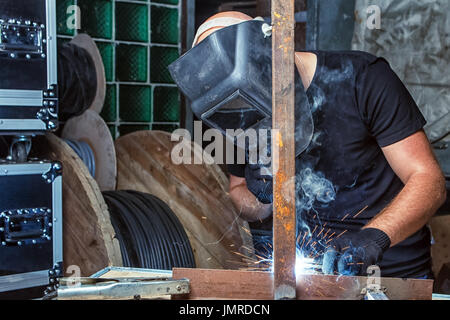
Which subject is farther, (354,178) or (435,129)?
(435,129)

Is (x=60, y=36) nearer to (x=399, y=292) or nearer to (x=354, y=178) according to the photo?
(x=354, y=178)

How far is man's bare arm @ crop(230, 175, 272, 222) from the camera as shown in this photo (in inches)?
97.8

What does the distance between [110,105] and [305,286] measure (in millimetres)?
3402

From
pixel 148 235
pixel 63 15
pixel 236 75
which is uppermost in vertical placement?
pixel 63 15

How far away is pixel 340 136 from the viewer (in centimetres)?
211

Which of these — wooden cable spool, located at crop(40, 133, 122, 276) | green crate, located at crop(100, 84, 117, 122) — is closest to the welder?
wooden cable spool, located at crop(40, 133, 122, 276)

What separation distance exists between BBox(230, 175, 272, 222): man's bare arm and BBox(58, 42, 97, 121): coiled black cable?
1.36 m

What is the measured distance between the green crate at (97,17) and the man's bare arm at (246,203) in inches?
92.2

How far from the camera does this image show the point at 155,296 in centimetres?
147

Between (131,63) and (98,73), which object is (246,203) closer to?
(98,73)

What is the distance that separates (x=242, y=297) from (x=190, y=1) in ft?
12.7

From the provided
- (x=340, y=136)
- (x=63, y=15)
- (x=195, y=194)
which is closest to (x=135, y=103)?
(x=63, y=15)

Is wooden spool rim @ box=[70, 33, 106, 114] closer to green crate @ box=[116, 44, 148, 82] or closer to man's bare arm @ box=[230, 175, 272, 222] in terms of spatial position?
green crate @ box=[116, 44, 148, 82]

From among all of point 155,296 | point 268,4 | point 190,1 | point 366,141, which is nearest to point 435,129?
point 268,4
